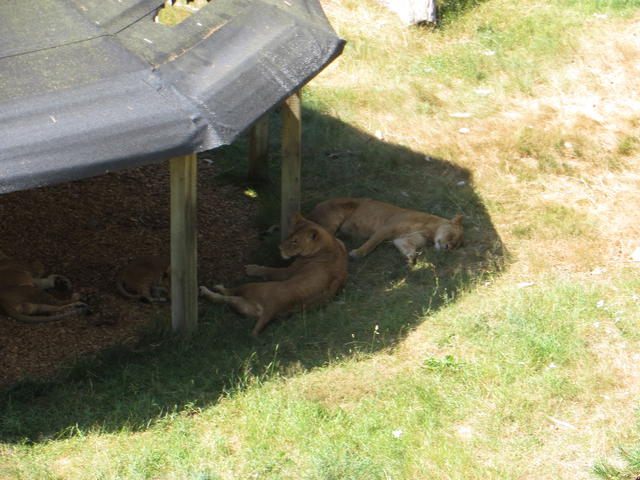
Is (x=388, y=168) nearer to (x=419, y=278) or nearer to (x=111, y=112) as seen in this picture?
(x=419, y=278)

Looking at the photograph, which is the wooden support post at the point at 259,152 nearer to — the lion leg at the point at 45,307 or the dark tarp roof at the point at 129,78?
the dark tarp roof at the point at 129,78

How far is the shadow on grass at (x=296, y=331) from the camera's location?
6.95 meters

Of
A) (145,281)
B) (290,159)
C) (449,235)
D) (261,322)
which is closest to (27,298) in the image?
(145,281)

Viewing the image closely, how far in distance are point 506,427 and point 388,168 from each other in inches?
212

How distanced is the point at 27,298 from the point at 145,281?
1.07 meters

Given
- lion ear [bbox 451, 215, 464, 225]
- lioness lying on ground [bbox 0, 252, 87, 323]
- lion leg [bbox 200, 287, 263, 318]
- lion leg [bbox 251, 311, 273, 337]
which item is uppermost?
lioness lying on ground [bbox 0, 252, 87, 323]

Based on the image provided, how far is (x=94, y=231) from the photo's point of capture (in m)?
9.98

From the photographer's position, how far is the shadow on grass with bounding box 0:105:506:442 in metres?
6.95

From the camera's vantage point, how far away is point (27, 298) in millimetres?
8281

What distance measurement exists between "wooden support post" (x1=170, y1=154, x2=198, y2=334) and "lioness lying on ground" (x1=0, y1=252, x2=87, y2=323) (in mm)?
1108

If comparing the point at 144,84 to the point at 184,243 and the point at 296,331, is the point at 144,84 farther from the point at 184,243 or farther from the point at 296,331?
the point at 296,331

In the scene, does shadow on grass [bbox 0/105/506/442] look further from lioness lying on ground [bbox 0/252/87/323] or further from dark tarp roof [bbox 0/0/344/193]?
dark tarp roof [bbox 0/0/344/193]

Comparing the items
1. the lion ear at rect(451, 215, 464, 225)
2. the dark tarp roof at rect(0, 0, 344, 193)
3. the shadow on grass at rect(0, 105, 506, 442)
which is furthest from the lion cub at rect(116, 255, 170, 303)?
the lion ear at rect(451, 215, 464, 225)

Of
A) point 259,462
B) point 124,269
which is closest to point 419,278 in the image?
point 124,269
